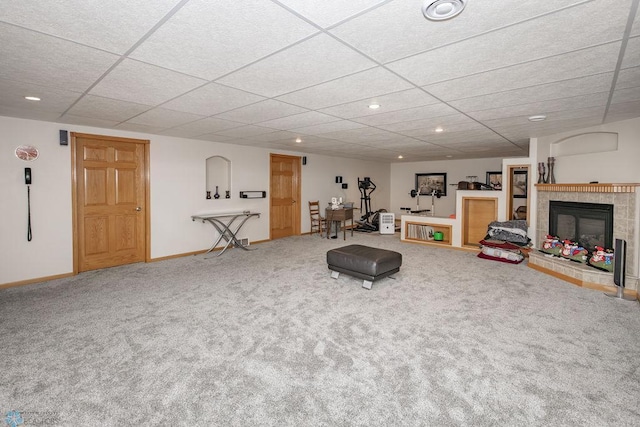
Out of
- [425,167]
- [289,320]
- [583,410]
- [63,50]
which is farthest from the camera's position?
[425,167]

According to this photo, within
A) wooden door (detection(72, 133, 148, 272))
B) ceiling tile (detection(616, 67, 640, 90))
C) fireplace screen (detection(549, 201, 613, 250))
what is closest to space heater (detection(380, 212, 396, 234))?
fireplace screen (detection(549, 201, 613, 250))

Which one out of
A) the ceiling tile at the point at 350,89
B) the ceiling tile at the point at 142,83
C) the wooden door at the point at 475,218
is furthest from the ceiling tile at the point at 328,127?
the wooden door at the point at 475,218

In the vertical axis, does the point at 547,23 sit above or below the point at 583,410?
above

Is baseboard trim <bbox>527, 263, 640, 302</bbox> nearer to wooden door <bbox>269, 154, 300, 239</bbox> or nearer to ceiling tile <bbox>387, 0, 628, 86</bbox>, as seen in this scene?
ceiling tile <bbox>387, 0, 628, 86</bbox>

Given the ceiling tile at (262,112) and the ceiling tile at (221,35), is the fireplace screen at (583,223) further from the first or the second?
the ceiling tile at (221,35)

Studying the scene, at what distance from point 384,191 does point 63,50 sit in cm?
1019

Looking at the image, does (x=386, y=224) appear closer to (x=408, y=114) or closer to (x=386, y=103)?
(x=408, y=114)

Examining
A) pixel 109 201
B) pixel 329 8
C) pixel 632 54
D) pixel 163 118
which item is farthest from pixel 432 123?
pixel 109 201

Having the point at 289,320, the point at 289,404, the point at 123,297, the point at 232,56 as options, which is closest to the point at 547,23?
the point at 232,56

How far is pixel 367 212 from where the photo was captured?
9766 millimetres

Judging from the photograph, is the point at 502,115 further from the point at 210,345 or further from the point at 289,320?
the point at 210,345

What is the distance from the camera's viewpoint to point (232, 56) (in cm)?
213

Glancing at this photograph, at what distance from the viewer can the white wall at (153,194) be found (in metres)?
A: 4.08

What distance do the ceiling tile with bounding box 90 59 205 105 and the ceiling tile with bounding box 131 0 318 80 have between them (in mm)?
188
